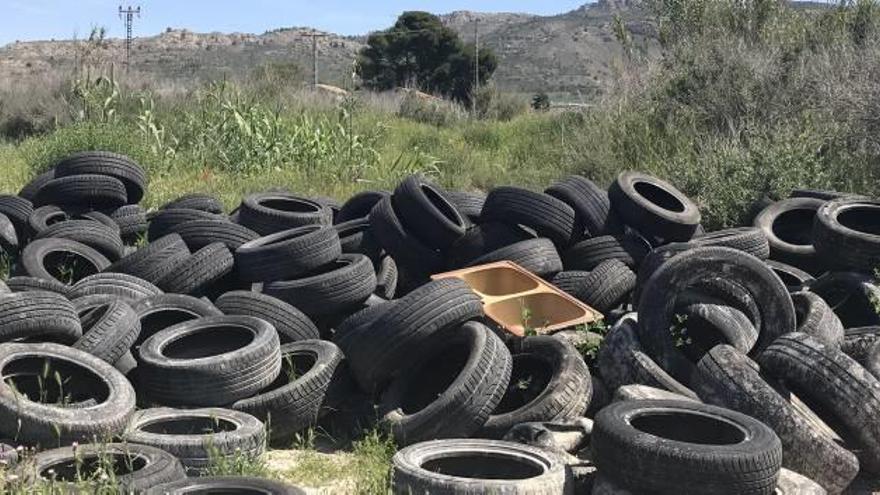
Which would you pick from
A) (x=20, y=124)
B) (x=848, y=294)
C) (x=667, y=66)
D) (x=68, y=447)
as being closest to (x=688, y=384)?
(x=848, y=294)

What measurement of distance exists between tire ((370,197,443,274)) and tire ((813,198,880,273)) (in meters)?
3.53

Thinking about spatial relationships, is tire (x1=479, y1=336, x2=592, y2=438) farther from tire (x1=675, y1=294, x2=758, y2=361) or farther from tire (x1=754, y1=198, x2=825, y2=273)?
tire (x1=754, y1=198, x2=825, y2=273)

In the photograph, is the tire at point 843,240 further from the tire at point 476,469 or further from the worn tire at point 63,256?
the worn tire at point 63,256

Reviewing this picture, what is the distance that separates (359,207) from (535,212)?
7.66 ft

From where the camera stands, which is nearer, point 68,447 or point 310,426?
point 68,447

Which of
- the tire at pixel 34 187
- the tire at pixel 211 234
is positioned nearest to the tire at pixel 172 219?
the tire at pixel 211 234

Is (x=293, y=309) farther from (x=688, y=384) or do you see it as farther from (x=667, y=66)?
(x=667, y=66)

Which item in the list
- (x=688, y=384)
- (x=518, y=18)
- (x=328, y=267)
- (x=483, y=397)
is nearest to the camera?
(x=483, y=397)

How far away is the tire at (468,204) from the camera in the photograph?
10320mm

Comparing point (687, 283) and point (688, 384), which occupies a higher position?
point (687, 283)

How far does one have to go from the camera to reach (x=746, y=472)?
487 cm

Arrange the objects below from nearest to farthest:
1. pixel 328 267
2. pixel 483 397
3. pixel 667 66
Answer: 1. pixel 483 397
2. pixel 328 267
3. pixel 667 66

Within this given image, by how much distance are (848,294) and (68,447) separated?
6.25 metres

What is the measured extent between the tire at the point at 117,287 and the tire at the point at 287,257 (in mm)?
799
